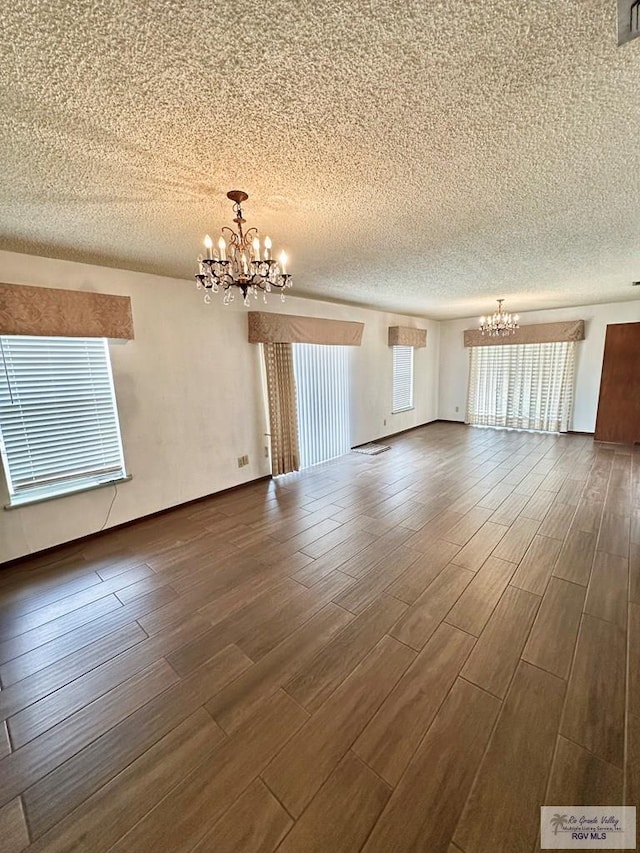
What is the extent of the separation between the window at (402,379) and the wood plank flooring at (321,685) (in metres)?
3.92

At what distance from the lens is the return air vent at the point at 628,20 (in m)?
0.88

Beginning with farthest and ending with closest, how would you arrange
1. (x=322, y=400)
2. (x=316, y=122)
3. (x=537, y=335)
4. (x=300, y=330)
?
(x=537, y=335) → (x=322, y=400) → (x=300, y=330) → (x=316, y=122)

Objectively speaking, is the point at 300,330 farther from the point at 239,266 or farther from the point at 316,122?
the point at 316,122

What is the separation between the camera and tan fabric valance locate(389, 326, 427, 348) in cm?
611

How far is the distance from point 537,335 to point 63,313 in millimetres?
7181

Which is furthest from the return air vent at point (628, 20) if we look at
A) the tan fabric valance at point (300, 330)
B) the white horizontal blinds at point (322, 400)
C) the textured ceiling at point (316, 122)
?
the white horizontal blinds at point (322, 400)

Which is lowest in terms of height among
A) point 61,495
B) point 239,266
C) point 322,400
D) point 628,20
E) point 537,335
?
point 61,495

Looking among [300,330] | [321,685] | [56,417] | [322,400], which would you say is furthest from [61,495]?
[322,400]

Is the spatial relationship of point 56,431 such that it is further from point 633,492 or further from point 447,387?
point 447,387

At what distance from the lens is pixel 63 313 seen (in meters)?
2.62

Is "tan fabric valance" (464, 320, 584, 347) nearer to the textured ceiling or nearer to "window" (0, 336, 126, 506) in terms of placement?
the textured ceiling

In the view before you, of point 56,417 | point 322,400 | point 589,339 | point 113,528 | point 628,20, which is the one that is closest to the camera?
point 628,20

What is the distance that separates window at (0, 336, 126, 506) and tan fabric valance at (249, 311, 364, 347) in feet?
5.29

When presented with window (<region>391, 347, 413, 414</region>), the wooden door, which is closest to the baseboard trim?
window (<region>391, 347, 413, 414</region>)
